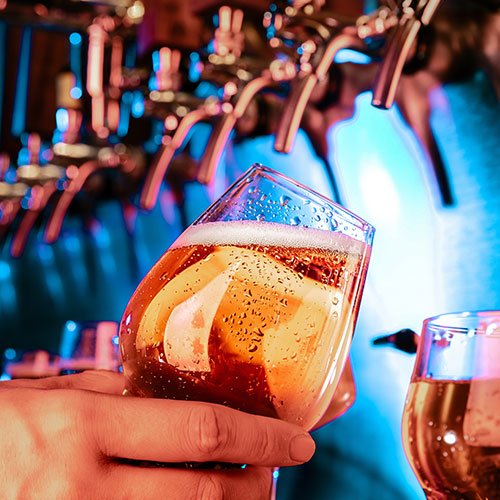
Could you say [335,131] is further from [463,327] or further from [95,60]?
[463,327]

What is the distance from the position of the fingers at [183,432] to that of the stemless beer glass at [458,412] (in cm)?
12

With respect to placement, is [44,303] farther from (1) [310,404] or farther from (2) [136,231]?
→ (1) [310,404]

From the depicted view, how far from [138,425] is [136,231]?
1521 mm

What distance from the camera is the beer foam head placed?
506mm

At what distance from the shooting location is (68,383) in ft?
2.19

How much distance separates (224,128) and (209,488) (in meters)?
0.80

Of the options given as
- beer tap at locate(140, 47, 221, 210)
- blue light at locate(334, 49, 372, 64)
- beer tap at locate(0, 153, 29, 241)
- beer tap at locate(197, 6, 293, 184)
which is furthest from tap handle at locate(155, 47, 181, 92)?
beer tap at locate(0, 153, 29, 241)

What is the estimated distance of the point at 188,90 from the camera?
147cm

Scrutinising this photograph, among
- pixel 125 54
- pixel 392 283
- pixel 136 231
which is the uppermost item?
pixel 125 54

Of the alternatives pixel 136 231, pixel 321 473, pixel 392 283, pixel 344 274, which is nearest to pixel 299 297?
pixel 344 274

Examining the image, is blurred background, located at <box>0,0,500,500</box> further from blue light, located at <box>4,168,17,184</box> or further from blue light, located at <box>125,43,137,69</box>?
blue light, located at <box>4,168,17,184</box>

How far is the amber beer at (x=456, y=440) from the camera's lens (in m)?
0.50

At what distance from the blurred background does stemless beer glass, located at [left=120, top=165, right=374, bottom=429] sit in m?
0.34

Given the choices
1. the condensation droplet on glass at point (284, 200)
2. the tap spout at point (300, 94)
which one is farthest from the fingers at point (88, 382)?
the tap spout at point (300, 94)
